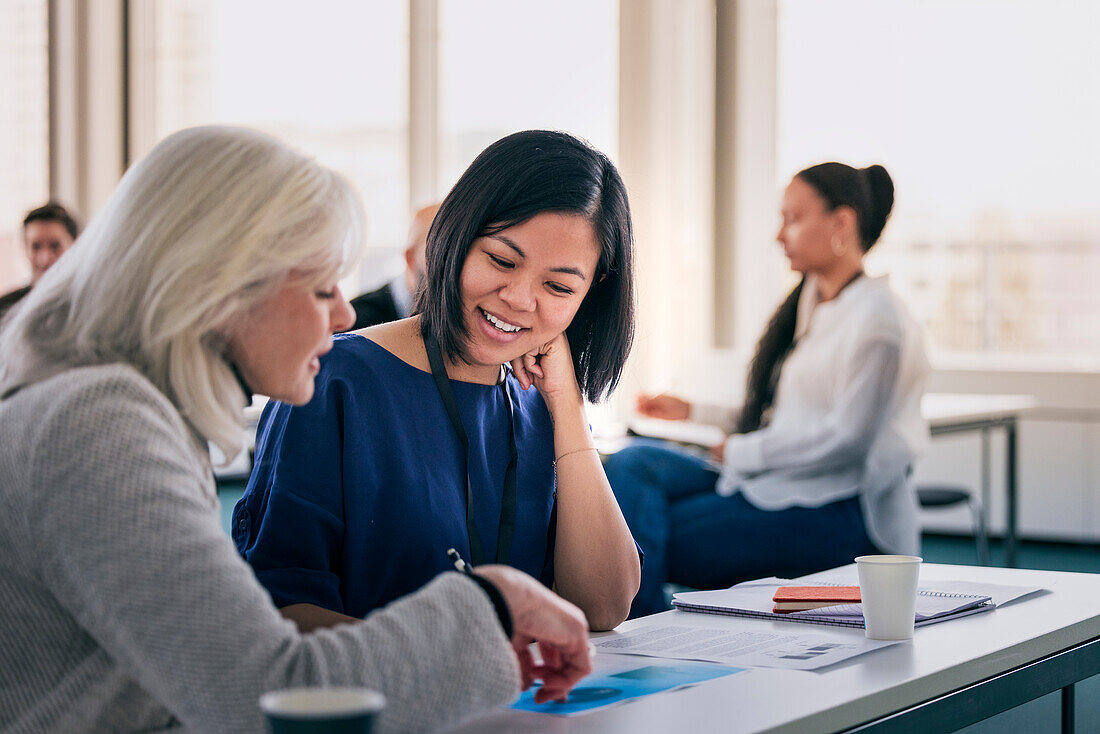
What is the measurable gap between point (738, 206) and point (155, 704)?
5340 millimetres

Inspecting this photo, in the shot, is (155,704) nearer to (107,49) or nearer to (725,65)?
(725,65)

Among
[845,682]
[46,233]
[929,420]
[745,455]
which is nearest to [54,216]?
[46,233]

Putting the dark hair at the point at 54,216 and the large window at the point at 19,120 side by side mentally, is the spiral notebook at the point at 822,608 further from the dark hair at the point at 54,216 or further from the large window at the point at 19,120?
the large window at the point at 19,120

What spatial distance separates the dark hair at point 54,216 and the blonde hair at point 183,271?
420cm

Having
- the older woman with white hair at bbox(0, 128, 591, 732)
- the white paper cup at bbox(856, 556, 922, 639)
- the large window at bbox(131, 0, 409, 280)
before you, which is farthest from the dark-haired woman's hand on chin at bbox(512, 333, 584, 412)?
the large window at bbox(131, 0, 409, 280)

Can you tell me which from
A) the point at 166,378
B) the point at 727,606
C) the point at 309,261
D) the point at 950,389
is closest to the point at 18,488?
the point at 166,378

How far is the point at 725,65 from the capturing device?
6055mm

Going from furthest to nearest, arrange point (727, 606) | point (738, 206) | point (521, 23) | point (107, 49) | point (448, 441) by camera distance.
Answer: point (107, 49), point (521, 23), point (738, 206), point (448, 441), point (727, 606)

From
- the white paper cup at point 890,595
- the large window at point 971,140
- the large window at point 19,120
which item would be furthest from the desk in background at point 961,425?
the large window at point 19,120

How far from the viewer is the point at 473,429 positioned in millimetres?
1603

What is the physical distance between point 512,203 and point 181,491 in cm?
81

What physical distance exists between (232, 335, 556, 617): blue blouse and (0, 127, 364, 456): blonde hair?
0.43m

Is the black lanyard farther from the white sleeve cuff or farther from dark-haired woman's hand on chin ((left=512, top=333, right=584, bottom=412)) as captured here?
the white sleeve cuff

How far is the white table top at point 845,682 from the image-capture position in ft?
3.15
